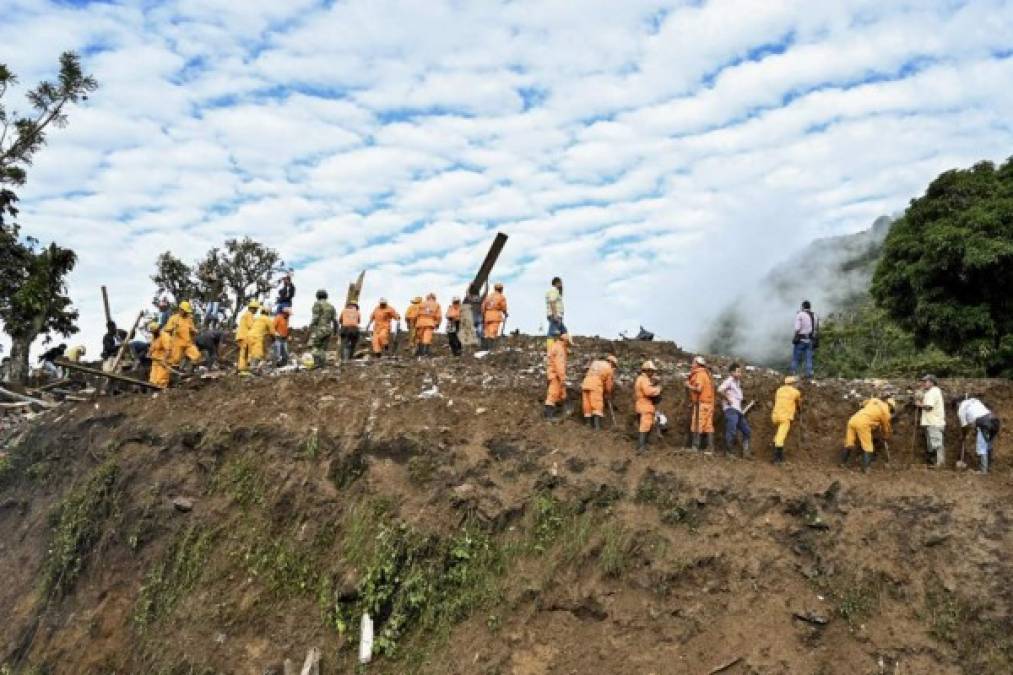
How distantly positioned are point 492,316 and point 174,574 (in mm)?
7770

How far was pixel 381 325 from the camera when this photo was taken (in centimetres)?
1566

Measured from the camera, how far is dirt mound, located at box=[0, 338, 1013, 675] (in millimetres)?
8445

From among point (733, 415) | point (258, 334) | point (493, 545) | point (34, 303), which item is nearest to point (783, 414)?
point (733, 415)

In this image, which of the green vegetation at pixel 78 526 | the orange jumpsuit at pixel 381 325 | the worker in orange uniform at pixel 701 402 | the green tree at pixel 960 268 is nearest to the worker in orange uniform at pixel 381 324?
the orange jumpsuit at pixel 381 325

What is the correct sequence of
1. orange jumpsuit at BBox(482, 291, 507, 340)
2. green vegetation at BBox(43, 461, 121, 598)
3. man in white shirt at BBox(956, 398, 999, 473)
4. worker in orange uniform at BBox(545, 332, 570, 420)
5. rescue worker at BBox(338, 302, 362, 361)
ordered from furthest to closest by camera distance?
orange jumpsuit at BBox(482, 291, 507, 340) < rescue worker at BBox(338, 302, 362, 361) < green vegetation at BBox(43, 461, 121, 598) < worker in orange uniform at BBox(545, 332, 570, 420) < man in white shirt at BBox(956, 398, 999, 473)

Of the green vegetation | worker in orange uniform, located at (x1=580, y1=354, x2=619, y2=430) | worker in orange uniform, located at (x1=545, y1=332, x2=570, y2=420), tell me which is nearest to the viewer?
worker in orange uniform, located at (x1=580, y1=354, x2=619, y2=430)

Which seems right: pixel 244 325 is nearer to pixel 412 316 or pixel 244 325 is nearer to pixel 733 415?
pixel 412 316

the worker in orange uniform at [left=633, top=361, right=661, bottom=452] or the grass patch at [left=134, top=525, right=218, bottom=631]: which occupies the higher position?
the worker in orange uniform at [left=633, top=361, right=661, bottom=452]

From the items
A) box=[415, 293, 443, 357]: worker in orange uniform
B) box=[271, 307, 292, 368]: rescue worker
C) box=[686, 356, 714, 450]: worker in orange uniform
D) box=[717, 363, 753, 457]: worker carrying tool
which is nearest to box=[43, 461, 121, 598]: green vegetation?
box=[271, 307, 292, 368]: rescue worker

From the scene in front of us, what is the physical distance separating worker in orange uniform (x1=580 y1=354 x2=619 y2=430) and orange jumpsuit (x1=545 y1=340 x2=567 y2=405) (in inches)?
14.3

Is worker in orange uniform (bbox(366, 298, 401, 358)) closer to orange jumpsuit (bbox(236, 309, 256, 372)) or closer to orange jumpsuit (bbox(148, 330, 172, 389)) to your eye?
orange jumpsuit (bbox(236, 309, 256, 372))

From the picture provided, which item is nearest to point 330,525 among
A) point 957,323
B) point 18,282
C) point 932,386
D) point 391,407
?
point 391,407

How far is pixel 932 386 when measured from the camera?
1083 centimetres

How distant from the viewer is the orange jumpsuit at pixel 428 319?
1577cm
